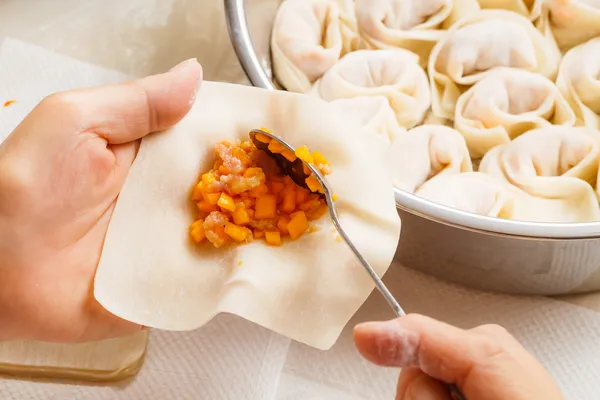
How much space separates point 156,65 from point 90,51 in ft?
0.42

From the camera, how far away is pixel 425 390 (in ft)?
1.85

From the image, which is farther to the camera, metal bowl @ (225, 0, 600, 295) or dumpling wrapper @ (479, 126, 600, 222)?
dumpling wrapper @ (479, 126, 600, 222)

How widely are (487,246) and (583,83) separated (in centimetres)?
39

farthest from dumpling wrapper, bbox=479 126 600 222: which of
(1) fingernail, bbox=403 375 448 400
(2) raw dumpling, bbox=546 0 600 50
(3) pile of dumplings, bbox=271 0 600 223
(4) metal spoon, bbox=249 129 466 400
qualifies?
(1) fingernail, bbox=403 375 448 400

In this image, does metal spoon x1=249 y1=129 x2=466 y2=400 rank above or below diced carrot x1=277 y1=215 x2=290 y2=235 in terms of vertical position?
above

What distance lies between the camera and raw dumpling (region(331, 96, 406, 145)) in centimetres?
102

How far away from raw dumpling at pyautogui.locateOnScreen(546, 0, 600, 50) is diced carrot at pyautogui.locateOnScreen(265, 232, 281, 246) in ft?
2.41

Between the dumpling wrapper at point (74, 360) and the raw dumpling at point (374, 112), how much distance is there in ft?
1.50

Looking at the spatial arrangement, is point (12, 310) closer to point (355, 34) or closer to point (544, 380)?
point (544, 380)

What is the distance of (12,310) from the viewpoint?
0.75 metres

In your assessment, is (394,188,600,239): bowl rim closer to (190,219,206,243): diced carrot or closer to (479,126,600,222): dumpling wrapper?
(479,126,600,222): dumpling wrapper

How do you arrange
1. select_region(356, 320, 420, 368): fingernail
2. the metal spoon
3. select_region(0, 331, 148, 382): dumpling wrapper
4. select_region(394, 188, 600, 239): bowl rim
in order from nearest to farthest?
1. select_region(356, 320, 420, 368): fingernail
2. the metal spoon
3. select_region(394, 188, 600, 239): bowl rim
4. select_region(0, 331, 148, 382): dumpling wrapper

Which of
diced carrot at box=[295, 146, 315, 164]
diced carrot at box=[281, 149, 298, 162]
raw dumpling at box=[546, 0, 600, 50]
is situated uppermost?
diced carrot at box=[295, 146, 315, 164]

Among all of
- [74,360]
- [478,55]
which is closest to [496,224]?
[478,55]
